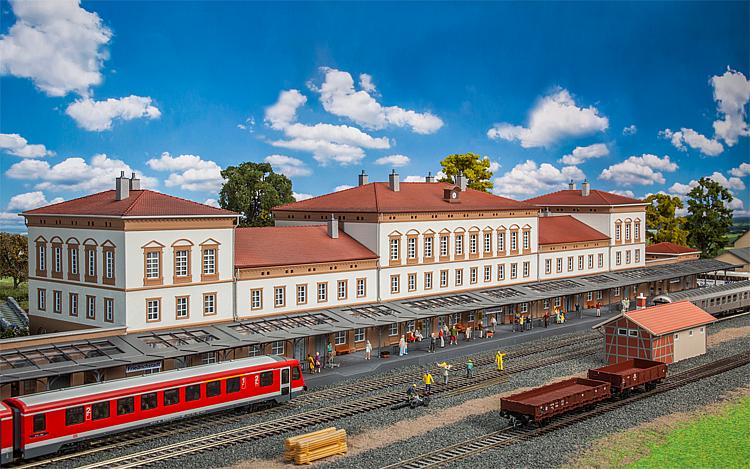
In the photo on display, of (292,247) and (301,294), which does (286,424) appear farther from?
(292,247)

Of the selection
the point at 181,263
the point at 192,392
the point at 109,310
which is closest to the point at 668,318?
the point at 181,263

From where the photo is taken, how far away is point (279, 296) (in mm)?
46531

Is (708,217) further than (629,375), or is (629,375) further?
(708,217)

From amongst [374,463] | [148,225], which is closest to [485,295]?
[148,225]

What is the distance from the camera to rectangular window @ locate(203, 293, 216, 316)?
4308cm

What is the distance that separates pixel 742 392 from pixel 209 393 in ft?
88.3

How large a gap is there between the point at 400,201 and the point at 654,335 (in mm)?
20858

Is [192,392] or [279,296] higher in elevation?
[279,296]

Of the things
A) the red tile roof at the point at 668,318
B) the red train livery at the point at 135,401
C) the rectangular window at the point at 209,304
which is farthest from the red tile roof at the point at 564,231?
the red train livery at the point at 135,401

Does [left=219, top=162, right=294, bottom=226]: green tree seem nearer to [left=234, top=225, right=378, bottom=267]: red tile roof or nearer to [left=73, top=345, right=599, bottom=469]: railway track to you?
[left=234, top=225, right=378, bottom=267]: red tile roof

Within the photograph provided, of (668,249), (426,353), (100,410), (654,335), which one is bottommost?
(426,353)

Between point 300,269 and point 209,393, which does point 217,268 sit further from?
point 209,393

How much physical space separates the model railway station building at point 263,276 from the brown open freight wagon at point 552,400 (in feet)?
42.2

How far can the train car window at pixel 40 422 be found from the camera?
90.6ft
